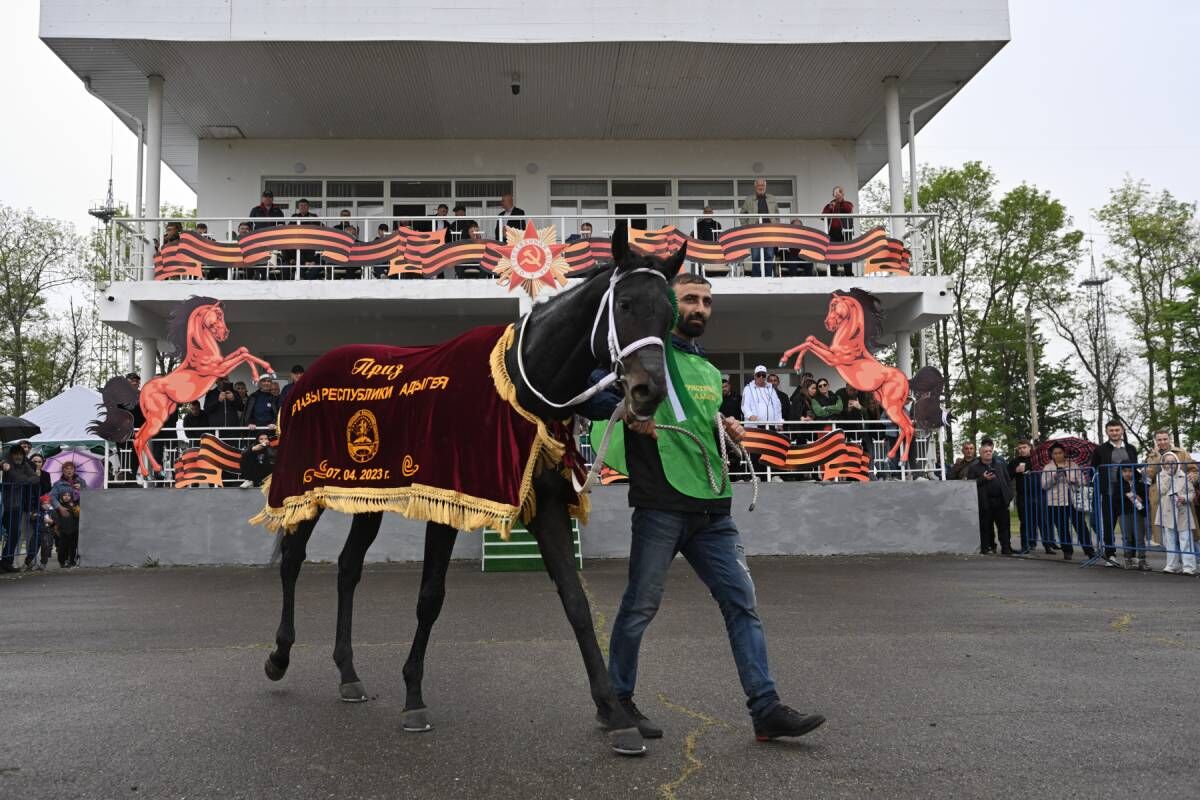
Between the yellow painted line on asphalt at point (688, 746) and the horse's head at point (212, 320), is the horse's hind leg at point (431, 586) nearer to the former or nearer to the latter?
the yellow painted line on asphalt at point (688, 746)

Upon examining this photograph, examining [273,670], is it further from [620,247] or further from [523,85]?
[523,85]

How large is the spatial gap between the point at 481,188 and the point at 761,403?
9.07 m

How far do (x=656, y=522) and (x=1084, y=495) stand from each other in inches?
477

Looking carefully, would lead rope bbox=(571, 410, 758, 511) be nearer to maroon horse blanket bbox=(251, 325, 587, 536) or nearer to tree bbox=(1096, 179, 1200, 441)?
maroon horse blanket bbox=(251, 325, 587, 536)

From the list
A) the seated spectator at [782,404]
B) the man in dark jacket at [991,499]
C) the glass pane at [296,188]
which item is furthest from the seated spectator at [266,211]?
the man in dark jacket at [991,499]

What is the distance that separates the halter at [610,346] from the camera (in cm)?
435

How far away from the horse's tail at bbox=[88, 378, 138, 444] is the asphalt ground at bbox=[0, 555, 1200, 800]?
20.5ft

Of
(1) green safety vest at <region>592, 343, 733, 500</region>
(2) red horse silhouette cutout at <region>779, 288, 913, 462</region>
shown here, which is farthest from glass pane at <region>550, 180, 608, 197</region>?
(1) green safety vest at <region>592, 343, 733, 500</region>

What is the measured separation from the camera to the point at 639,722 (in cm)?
464

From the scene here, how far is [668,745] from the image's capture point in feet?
14.7

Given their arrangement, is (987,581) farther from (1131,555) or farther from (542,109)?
(542,109)

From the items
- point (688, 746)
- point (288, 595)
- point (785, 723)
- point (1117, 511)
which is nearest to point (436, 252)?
point (1117, 511)

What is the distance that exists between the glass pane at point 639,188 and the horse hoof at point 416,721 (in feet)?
60.0

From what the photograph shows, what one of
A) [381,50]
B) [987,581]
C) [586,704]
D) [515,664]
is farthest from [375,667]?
[381,50]
